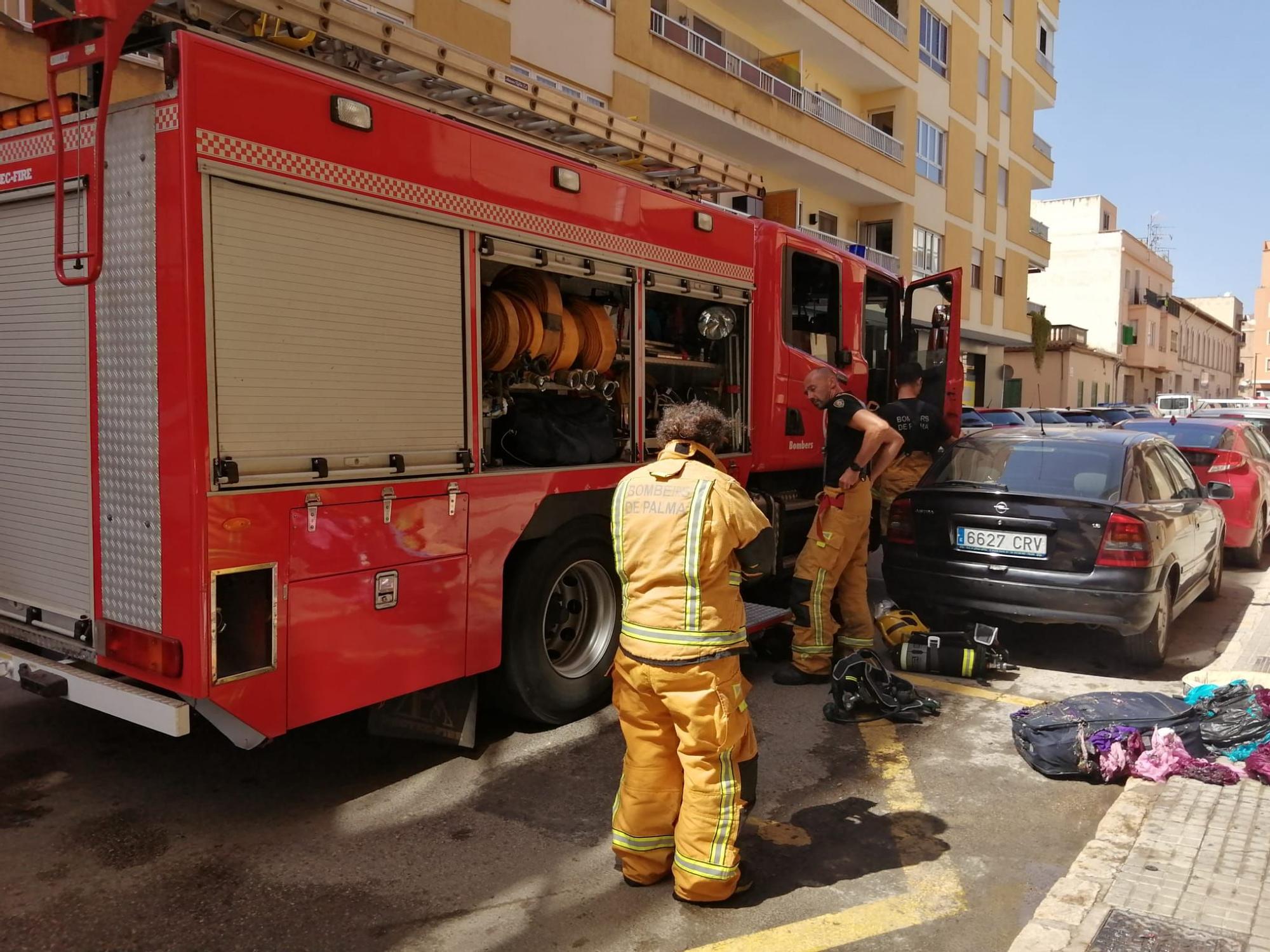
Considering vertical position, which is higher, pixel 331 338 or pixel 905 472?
pixel 331 338

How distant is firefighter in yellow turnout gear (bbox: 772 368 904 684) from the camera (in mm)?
5801

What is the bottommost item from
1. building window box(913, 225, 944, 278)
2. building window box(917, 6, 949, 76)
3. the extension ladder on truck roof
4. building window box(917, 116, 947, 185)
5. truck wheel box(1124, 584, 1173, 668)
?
truck wheel box(1124, 584, 1173, 668)

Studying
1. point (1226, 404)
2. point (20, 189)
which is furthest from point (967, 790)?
point (1226, 404)

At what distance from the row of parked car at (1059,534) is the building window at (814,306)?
1.22 meters

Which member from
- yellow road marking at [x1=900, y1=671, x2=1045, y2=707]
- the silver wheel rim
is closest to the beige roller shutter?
the silver wheel rim

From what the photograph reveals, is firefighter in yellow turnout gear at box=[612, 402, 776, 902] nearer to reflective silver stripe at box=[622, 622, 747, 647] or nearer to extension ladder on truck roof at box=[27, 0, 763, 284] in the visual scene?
reflective silver stripe at box=[622, 622, 747, 647]

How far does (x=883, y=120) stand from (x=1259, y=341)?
3325 inches

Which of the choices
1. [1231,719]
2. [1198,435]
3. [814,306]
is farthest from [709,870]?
[1198,435]

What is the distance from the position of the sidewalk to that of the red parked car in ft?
21.3

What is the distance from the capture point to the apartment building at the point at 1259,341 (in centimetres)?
8881

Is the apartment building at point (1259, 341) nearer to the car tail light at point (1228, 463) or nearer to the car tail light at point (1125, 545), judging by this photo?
the car tail light at point (1228, 463)

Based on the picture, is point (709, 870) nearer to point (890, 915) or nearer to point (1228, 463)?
point (890, 915)

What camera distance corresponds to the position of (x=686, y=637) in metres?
3.16

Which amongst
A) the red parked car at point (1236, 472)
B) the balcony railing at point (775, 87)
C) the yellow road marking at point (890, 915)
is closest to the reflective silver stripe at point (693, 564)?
the yellow road marking at point (890, 915)
